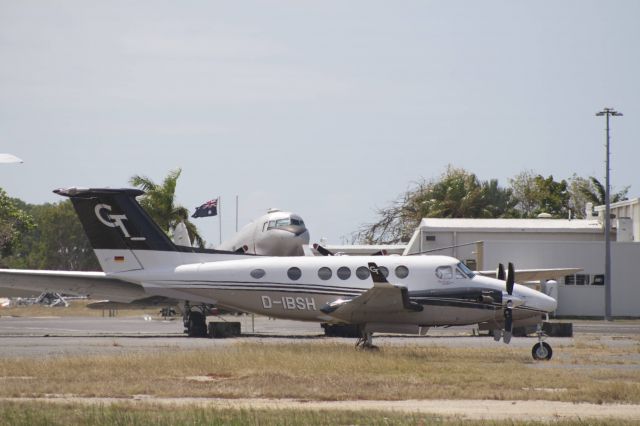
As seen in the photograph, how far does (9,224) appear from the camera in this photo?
84.1 meters

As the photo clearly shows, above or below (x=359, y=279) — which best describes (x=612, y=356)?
below

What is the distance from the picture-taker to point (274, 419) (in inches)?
596

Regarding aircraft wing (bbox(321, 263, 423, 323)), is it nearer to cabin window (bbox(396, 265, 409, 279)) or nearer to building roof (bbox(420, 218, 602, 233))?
cabin window (bbox(396, 265, 409, 279))

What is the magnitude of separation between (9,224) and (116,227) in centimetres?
5376

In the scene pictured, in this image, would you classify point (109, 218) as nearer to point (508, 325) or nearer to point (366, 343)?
point (366, 343)

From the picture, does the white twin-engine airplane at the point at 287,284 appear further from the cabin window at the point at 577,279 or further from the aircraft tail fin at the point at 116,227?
the cabin window at the point at 577,279

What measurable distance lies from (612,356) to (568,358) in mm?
1708

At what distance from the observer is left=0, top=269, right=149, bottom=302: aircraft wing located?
35.0 metres

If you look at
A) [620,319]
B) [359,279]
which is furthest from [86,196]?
[620,319]

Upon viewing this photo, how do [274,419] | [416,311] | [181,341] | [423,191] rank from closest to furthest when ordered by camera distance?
[274,419] → [416,311] → [181,341] → [423,191]

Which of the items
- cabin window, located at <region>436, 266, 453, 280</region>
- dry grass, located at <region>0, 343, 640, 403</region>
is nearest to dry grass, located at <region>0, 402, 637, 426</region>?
dry grass, located at <region>0, 343, 640, 403</region>

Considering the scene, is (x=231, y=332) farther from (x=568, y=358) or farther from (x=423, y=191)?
(x=423, y=191)

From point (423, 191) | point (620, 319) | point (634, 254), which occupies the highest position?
point (423, 191)

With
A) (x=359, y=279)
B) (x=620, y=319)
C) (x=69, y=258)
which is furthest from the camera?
(x=69, y=258)
